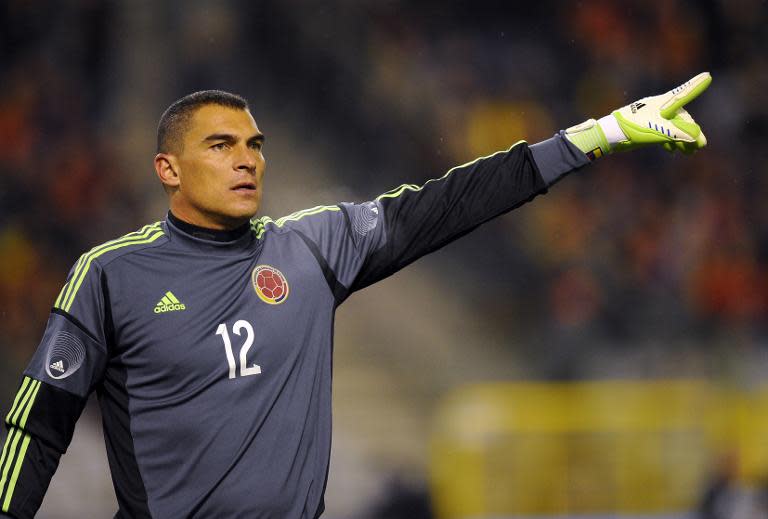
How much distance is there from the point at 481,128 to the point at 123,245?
6.65 m

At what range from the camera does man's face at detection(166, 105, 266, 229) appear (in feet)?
9.99

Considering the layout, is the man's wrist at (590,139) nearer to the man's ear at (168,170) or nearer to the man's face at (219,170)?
the man's face at (219,170)

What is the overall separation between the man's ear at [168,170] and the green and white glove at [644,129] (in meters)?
1.14

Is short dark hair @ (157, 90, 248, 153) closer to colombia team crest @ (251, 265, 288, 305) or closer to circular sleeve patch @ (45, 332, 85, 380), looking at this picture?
colombia team crest @ (251, 265, 288, 305)

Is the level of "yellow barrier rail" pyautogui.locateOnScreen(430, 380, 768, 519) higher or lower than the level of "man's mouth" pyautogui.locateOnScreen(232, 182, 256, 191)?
lower

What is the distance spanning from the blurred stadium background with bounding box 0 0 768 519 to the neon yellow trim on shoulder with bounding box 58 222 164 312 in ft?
16.2

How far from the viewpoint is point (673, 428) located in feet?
26.2

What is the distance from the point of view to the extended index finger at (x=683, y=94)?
10.8 ft

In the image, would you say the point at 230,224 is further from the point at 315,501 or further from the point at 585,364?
the point at 585,364

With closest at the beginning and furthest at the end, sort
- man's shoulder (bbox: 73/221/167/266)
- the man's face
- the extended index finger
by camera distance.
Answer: man's shoulder (bbox: 73/221/167/266) → the man's face → the extended index finger

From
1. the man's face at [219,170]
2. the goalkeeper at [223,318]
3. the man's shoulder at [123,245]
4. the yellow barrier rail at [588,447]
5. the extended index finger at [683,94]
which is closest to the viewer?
the goalkeeper at [223,318]

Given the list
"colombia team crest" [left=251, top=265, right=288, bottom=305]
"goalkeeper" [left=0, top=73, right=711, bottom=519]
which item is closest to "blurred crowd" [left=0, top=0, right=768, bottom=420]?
"goalkeeper" [left=0, top=73, right=711, bottom=519]

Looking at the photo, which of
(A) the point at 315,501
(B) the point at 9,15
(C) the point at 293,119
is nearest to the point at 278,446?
(A) the point at 315,501

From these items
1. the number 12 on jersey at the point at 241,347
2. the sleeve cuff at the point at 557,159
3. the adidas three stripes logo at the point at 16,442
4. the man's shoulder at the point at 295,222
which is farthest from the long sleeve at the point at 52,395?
the sleeve cuff at the point at 557,159
